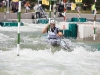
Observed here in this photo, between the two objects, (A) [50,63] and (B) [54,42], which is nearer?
(A) [50,63]

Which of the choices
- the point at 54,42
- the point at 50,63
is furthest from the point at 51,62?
the point at 54,42

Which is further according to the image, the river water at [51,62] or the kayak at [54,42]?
the kayak at [54,42]

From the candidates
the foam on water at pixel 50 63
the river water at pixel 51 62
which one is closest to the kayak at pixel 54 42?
the river water at pixel 51 62

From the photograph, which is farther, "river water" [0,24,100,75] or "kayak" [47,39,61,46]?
"kayak" [47,39,61,46]

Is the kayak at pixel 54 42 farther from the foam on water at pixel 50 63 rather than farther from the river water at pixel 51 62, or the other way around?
the foam on water at pixel 50 63

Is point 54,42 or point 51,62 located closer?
point 51,62

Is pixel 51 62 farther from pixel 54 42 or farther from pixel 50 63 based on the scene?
pixel 54 42

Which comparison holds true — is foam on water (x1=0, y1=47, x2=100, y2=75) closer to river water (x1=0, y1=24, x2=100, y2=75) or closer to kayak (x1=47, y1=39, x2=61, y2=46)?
river water (x1=0, y1=24, x2=100, y2=75)

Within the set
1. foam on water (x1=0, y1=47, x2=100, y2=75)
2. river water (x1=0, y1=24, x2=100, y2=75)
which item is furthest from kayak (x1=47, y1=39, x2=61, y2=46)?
foam on water (x1=0, y1=47, x2=100, y2=75)

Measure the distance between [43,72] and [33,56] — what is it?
6.86 ft

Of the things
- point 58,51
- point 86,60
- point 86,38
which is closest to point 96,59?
point 86,60

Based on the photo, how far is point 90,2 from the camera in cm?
4806

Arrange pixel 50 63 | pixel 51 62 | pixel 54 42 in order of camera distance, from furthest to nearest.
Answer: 1. pixel 54 42
2. pixel 51 62
3. pixel 50 63

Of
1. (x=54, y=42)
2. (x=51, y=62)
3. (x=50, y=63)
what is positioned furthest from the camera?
(x=54, y=42)
